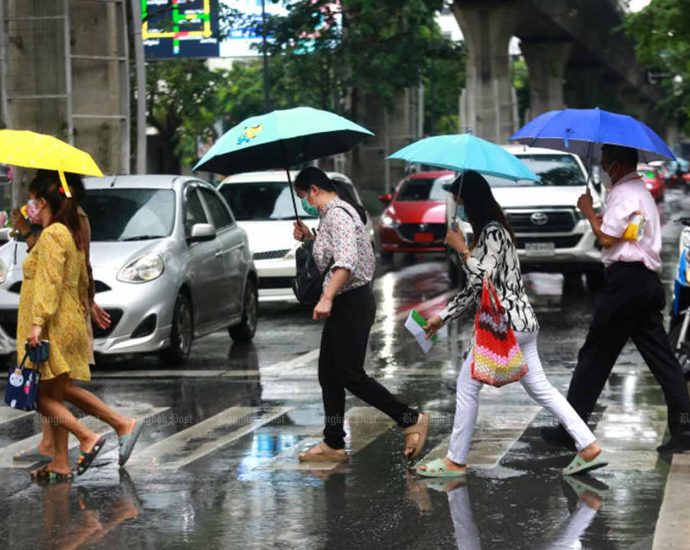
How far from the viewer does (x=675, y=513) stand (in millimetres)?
7293

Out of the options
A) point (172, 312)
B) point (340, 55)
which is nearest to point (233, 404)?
point (172, 312)

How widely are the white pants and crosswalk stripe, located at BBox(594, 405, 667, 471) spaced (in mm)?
397

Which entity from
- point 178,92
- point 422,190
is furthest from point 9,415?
point 178,92

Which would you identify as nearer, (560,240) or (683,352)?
(683,352)

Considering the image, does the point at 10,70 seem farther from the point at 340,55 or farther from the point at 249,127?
the point at 340,55

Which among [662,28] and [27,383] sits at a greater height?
[662,28]

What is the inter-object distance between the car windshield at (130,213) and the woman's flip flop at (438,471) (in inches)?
239

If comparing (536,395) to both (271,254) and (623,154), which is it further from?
(271,254)

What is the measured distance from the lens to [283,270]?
18656mm

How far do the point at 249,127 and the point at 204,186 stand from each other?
19.9ft

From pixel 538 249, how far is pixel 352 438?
38.7ft

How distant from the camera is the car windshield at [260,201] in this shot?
784 inches

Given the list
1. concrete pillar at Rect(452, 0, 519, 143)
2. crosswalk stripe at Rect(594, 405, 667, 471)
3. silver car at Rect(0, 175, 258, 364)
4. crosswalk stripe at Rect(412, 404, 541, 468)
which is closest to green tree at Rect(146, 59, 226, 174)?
concrete pillar at Rect(452, 0, 519, 143)

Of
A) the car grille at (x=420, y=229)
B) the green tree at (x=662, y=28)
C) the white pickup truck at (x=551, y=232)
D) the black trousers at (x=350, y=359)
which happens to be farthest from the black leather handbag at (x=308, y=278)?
the car grille at (x=420, y=229)
